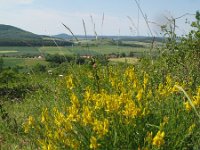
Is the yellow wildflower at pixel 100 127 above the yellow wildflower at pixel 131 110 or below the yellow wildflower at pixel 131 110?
below

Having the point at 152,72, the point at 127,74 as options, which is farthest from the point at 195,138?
the point at 152,72

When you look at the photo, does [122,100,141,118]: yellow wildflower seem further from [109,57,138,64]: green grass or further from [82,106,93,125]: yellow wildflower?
[109,57,138,64]: green grass

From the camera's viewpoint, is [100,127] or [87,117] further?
[87,117]

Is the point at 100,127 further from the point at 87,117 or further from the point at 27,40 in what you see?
the point at 27,40

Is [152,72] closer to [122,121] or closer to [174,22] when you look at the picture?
[174,22]

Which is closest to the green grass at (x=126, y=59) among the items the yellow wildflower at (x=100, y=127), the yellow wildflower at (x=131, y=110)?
the yellow wildflower at (x=131, y=110)

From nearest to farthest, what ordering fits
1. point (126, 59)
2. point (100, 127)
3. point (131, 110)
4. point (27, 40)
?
point (100, 127) → point (131, 110) → point (126, 59) → point (27, 40)

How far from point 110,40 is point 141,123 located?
3.08 meters

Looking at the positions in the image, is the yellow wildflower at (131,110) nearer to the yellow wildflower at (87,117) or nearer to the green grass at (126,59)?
the yellow wildflower at (87,117)

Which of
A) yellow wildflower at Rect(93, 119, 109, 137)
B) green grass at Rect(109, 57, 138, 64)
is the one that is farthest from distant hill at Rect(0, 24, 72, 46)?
yellow wildflower at Rect(93, 119, 109, 137)

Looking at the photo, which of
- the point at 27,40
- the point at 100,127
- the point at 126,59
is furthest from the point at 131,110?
the point at 27,40

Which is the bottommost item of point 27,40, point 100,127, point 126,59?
point 100,127

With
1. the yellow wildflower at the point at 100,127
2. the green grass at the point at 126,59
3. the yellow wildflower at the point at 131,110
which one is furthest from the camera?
the green grass at the point at 126,59

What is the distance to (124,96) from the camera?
303 cm
